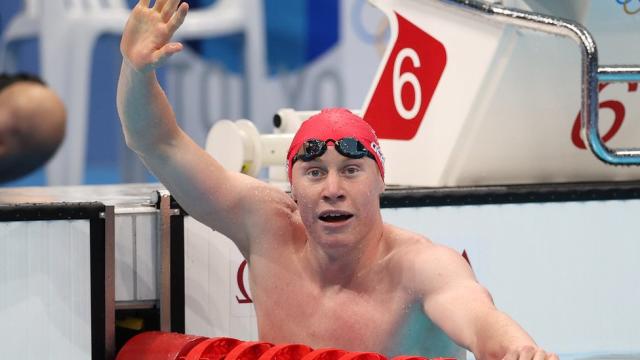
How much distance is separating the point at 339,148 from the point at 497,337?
0.68 m

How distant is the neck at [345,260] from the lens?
2750 millimetres

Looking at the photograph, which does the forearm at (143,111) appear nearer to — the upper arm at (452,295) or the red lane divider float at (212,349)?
the red lane divider float at (212,349)

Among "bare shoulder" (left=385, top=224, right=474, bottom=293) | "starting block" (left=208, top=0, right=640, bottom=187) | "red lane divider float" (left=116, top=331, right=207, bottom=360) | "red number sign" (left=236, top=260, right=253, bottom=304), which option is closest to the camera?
"bare shoulder" (left=385, top=224, right=474, bottom=293)

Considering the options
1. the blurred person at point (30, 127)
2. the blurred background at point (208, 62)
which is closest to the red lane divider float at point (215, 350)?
the blurred background at point (208, 62)

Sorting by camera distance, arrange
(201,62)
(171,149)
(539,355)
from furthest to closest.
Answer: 1. (201,62)
2. (171,149)
3. (539,355)

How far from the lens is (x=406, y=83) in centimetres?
398

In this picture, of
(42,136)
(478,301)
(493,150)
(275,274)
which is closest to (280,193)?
(275,274)

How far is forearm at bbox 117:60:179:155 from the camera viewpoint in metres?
2.70

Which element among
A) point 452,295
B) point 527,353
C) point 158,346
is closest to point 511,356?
point 527,353

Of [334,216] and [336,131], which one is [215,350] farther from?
[336,131]

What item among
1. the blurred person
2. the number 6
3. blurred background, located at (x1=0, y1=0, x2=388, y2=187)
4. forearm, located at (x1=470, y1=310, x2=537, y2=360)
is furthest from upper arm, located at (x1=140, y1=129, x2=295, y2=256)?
the blurred person

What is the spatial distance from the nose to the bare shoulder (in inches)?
9.0

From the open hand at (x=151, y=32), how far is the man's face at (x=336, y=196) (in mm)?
429

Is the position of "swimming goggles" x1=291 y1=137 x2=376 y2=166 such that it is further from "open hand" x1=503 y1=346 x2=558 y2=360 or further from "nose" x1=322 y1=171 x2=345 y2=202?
"open hand" x1=503 y1=346 x2=558 y2=360
